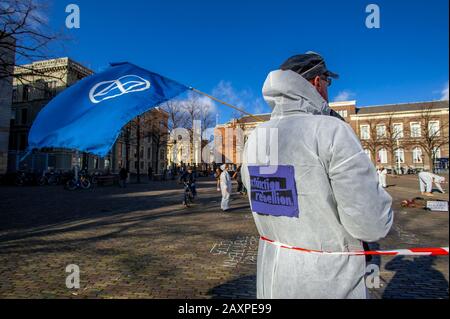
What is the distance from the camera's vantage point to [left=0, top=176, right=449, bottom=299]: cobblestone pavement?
3760 mm

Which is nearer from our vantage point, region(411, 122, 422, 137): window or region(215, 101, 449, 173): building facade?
region(411, 122, 422, 137): window

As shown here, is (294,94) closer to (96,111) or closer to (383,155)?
(96,111)

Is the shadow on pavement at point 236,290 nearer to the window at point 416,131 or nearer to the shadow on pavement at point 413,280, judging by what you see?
the shadow on pavement at point 413,280

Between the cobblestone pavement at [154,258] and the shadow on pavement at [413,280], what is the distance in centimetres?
1

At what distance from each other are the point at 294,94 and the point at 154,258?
15.5 ft

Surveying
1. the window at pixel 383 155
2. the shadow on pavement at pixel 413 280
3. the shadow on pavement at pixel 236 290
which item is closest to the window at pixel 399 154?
the window at pixel 383 155

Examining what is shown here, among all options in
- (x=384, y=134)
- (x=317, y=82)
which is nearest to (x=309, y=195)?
(x=317, y=82)

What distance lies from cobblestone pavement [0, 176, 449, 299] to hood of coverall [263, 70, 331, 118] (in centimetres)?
86

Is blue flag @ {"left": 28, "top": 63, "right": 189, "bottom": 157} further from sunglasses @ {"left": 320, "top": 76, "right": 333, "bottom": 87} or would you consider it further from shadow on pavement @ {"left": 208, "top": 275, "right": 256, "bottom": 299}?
shadow on pavement @ {"left": 208, "top": 275, "right": 256, "bottom": 299}

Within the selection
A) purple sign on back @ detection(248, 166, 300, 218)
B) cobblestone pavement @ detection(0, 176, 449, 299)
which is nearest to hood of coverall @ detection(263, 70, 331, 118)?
purple sign on back @ detection(248, 166, 300, 218)

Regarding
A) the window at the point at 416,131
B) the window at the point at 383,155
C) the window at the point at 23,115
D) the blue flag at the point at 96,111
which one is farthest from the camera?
the window at the point at 383,155

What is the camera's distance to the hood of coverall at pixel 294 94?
1525mm
